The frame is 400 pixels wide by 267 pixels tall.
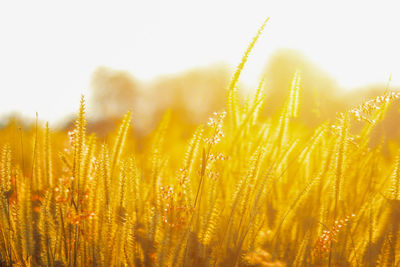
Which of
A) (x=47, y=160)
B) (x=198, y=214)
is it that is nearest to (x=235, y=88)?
(x=198, y=214)

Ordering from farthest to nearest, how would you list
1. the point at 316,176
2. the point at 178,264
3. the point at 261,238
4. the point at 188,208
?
the point at 261,238 → the point at 188,208 → the point at 316,176 → the point at 178,264

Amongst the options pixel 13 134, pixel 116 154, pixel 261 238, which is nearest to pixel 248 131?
pixel 261 238

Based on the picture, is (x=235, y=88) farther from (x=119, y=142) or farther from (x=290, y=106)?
(x=119, y=142)

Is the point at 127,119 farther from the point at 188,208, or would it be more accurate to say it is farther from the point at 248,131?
the point at 248,131

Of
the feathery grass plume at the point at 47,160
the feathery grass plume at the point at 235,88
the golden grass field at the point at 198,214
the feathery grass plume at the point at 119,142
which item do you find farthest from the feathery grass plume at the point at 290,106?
the feathery grass plume at the point at 47,160

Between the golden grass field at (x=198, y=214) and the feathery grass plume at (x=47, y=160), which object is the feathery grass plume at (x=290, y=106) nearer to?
the golden grass field at (x=198, y=214)

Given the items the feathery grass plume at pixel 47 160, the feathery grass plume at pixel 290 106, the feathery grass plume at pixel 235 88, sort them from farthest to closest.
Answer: the feathery grass plume at pixel 47 160
the feathery grass plume at pixel 290 106
the feathery grass plume at pixel 235 88

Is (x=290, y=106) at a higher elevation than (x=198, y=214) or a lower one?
higher

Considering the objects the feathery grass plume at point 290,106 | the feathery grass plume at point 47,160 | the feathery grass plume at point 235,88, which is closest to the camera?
the feathery grass plume at point 235,88

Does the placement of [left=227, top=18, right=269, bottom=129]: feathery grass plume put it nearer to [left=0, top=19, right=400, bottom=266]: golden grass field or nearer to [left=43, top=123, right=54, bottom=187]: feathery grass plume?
[left=0, top=19, right=400, bottom=266]: golden grass field

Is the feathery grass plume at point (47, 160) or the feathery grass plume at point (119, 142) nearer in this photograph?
the feathery grass plume at point (119, 142)

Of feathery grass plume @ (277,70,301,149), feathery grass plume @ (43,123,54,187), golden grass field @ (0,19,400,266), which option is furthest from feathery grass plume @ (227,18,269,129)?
feathery grass plume @ (43,123,54,187)
